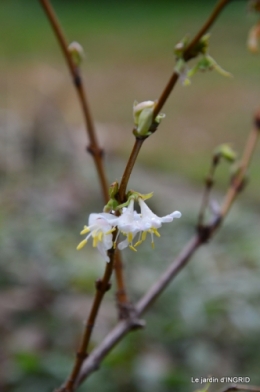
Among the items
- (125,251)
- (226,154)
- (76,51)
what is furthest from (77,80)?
(125,251)

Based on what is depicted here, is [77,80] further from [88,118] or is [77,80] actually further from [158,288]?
[158,288]

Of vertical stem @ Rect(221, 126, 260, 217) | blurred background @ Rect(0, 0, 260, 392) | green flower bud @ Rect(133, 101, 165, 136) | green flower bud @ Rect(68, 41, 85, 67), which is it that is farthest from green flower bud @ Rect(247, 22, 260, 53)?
green flower bud @ Rect(133, 101, 165, 136)

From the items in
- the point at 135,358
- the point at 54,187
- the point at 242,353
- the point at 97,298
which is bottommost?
the point at 242,353

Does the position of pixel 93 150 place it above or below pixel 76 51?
below

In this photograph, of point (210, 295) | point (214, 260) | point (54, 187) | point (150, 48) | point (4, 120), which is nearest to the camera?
point (210, 295)

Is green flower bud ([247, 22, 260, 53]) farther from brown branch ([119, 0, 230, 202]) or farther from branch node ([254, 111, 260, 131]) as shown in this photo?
brown branch ([119, 0, 230, 202])

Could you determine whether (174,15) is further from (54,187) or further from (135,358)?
(135,358)

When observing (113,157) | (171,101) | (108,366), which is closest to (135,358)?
(108,366)
